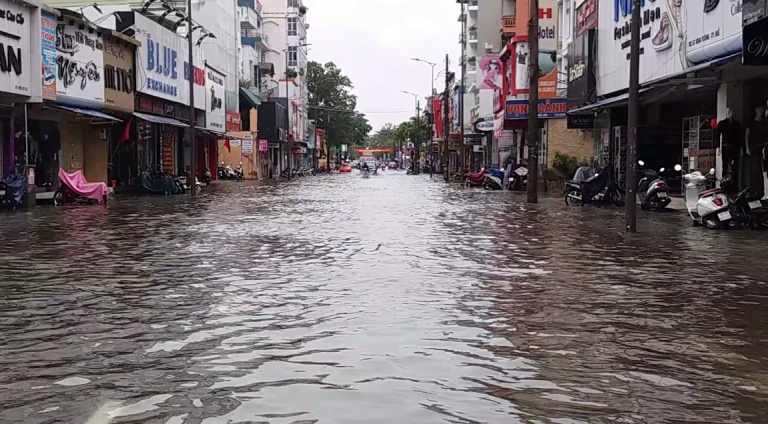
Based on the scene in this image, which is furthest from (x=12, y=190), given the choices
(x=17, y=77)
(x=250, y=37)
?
(x=250, y=37)

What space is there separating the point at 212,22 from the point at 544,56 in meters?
28.5

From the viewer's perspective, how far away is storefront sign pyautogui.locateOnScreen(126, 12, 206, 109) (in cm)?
3897

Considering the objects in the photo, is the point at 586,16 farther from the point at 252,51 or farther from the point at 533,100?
the point at 252,51

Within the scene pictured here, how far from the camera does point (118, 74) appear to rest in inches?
1415

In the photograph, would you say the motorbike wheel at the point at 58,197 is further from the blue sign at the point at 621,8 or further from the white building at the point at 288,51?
the white building at the point at 288,51

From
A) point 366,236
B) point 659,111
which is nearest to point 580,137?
point 659,111

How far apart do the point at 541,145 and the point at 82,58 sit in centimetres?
2413

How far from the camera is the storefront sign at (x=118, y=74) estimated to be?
114 feet

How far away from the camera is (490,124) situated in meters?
60.3

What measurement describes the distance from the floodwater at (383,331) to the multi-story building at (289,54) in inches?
3402

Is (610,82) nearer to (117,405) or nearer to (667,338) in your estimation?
(667,338)

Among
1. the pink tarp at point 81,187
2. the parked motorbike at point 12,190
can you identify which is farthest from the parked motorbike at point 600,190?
the parked motorbike at point 12,190

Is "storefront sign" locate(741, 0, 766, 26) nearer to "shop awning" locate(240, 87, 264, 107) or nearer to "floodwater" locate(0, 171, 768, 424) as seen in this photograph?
"floodwater" locate(0, 171, 768, 424)

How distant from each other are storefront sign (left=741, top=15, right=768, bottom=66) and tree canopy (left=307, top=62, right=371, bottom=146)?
121 metres
